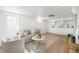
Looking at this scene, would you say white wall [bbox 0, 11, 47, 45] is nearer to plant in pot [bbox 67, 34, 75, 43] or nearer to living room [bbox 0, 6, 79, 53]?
living room [bbox 0, 6, 79, 53]

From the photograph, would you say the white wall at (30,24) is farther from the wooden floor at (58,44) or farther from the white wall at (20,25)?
the wooden floor at (58,44)

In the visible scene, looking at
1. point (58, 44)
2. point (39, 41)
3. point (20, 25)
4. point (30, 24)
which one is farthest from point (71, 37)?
point (20, 25)

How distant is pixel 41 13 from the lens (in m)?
1.15

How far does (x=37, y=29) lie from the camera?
1159mm

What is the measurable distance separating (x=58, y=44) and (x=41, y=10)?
0.46 meters

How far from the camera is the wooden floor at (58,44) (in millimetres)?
1139

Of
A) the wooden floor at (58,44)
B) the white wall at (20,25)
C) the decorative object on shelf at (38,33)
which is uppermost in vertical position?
the white wall at (20,25)

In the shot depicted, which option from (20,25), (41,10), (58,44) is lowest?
(58,44)

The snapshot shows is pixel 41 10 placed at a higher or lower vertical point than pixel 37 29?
higher

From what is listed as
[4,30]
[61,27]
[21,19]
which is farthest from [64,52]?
[4,30]

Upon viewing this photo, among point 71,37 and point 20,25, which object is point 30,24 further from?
point 71,37

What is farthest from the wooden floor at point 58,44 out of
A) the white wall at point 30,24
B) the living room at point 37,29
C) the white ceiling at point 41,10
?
the white ceiling at point 41,10

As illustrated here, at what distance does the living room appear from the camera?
1119mm
